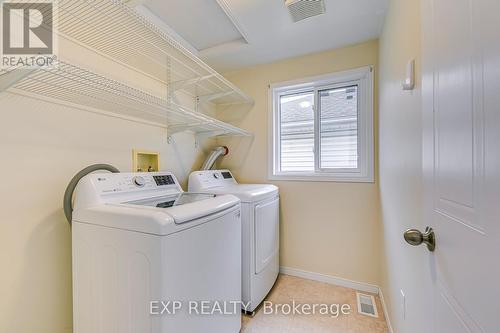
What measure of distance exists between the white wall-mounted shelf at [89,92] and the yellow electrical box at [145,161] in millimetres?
271

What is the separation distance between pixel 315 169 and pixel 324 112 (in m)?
0.61

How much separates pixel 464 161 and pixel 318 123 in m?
1.86

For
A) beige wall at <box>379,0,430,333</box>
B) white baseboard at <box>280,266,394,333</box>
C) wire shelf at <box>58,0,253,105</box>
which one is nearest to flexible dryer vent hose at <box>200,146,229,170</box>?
wire shelf at <box>58,0,253,105</box>

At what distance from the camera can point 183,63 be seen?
1.73 m

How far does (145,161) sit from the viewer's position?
6.03 feet

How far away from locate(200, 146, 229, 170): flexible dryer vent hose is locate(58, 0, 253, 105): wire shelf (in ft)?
2.21

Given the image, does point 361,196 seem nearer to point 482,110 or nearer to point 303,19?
point 303,19

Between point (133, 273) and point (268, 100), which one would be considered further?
point (268, 100)

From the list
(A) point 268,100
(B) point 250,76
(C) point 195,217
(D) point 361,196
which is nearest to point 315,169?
(D) point 361,196

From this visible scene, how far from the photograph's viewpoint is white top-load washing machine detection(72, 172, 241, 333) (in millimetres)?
891

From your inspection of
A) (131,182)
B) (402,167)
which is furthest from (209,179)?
(402,167)

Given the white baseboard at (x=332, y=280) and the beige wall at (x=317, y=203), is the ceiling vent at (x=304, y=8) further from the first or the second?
the white baseboard at (x=332, y=280)

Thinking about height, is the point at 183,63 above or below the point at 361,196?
above

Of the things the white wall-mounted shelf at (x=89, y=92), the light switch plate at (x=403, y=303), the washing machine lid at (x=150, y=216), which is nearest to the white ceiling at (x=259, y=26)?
the white wall-mounted shelf at (x=89, y=92)
